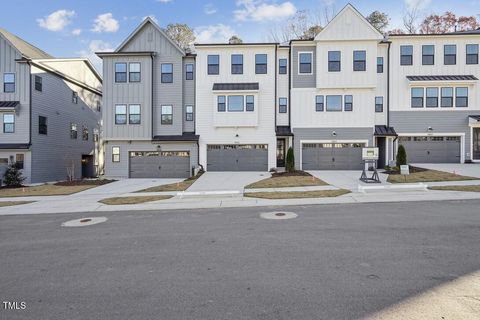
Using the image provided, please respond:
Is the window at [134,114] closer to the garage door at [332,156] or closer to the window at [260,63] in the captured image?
the window at [260,63]

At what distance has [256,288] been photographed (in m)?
4.39

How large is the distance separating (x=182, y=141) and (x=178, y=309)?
20850 mm

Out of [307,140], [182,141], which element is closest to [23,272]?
[182,141]

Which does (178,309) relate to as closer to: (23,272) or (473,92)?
(23,272)

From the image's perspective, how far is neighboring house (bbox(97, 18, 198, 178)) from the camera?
24297 millimetres

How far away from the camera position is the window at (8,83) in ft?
80.0

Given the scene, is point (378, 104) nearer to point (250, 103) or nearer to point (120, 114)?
point (250, 103)

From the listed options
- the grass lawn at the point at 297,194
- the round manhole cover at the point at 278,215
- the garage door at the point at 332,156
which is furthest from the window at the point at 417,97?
the round manhole cover at the point at 278,215

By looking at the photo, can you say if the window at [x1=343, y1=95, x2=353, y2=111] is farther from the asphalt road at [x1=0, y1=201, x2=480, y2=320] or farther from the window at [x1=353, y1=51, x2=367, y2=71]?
the asphalt road at [x1=0, y1=201, x2=480, y2=320]

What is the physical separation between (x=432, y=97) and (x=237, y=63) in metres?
16.5

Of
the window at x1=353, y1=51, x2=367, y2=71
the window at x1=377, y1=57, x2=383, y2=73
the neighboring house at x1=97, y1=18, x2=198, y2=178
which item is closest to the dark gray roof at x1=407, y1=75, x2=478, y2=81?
the window at x1=377, y1=57, x2=383, y2=73

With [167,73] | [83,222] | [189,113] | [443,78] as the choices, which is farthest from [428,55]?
[83,222]

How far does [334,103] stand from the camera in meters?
24.1

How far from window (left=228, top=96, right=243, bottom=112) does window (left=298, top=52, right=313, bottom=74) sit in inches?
223
